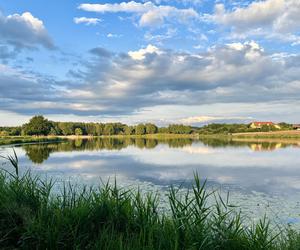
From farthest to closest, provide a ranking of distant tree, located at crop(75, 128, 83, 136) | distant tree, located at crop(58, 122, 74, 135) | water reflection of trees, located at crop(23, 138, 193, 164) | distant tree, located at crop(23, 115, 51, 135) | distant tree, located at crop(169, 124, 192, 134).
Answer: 1. distant tree, located at crop(169, 124, 192, 134)
2. distant tree, located at crop(75, 128, 83, 136)
3. distant tree, located at crop(58, 122, 74, 135)
4. distant tree, located at crop(23, 115, 51, 135)
5. water reflection of trees, located at crop(23, 138, 193, 164)

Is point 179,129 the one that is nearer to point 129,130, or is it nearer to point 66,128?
point 129,130

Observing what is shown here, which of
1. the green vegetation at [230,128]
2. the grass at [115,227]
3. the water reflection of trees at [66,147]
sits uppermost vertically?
the green vegetation at [230,128]

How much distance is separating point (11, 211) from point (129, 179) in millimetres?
9640

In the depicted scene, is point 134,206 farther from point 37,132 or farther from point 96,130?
point 96,130

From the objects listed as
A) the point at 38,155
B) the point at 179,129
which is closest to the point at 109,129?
the point at 179,129

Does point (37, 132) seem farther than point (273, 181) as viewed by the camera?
Yes

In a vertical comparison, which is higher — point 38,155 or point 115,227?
point 115,227

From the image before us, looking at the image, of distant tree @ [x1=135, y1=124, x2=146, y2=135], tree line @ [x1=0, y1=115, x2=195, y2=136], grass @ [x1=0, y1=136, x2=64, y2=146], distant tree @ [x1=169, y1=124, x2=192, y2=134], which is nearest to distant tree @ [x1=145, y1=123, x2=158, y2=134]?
tree line @ [x1=0, y1=115, x2=195, y2=136]

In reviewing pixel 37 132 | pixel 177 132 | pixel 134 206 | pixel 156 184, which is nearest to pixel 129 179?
pixel 156 184

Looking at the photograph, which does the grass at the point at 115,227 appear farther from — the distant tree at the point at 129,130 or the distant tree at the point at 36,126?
the distant tree at the point at 129,130

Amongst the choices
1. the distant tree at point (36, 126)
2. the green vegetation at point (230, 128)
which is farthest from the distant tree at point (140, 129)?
the distant tree at point (36, 126)

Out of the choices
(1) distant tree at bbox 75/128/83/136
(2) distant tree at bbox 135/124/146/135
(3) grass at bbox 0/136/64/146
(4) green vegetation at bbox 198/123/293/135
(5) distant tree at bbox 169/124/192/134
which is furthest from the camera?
(2) distant tree at bbox 135/124/146/135

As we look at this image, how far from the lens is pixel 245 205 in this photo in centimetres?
877

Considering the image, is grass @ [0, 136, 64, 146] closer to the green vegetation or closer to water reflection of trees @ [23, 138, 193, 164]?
water reflection of trees @ [23, 138, 193, 164]
